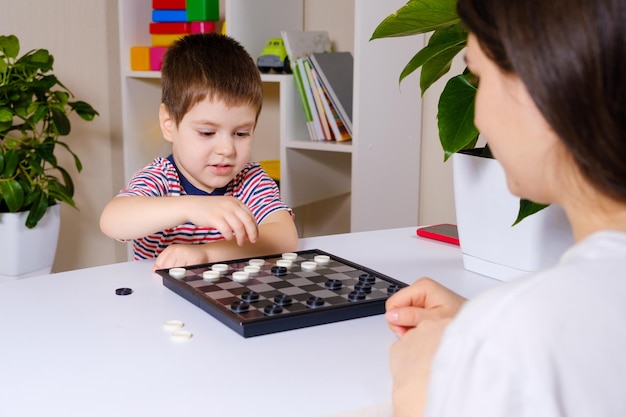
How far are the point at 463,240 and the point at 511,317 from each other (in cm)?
72

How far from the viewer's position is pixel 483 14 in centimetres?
56

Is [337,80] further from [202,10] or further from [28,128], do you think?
[28,128]

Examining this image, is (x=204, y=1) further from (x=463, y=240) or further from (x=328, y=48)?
(x=463, y=240)

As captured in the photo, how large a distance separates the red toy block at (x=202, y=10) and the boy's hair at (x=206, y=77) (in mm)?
Answer: 1177

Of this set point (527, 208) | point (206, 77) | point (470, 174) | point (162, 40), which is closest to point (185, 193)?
point (206, 77)

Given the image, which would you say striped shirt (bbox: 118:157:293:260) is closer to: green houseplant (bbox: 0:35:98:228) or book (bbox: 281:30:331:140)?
book (bbox: 281:30:331:140)

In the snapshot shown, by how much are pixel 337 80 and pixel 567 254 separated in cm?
200

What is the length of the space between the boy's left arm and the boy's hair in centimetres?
24

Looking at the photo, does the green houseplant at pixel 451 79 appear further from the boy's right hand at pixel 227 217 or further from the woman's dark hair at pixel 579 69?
the woman's dark hair at pixel 579 69

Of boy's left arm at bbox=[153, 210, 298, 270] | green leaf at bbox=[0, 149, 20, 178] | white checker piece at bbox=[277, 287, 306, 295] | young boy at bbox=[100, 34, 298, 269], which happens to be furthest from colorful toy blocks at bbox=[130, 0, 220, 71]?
white checker piece at bbox=[277, 287, 306, 295]

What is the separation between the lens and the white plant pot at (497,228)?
1.08 m

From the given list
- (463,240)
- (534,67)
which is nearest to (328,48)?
(463,240)

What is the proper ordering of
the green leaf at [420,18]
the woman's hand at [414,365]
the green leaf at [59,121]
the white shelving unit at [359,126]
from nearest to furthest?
the woman's hand at [414,365] → the green leaf at [420,18] → the white shelving unit at [359,126] → the green leaf at [59,121]

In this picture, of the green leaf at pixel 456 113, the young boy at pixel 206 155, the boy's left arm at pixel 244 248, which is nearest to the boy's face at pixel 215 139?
the young boy at pixel 206 155
